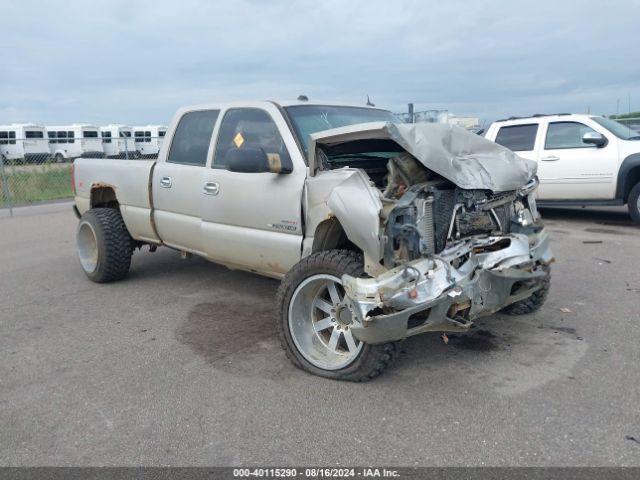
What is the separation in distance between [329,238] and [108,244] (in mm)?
3181

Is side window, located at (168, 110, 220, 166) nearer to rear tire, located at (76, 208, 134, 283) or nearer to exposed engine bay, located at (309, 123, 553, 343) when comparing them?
rear tire, located at (76, 208, 134, 283)

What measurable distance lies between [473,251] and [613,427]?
1.26 meters

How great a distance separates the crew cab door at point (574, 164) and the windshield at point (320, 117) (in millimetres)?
5308

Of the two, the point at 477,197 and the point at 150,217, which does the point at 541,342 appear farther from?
the point at 150,217

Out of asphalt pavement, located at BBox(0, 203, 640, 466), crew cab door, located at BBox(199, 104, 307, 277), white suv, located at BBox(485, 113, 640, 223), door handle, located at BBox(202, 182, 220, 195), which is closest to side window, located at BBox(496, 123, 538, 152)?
white suv, located at BBox(485, 113, 640, 223)

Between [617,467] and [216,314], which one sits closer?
[617,467]

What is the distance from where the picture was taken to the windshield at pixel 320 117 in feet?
15.0

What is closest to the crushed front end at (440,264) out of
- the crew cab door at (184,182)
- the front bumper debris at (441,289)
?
the front bumper debris at (441,289)

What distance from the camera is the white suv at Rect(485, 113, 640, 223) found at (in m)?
8.81

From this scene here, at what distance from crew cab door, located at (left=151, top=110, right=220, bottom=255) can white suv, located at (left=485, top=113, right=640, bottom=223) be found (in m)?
6.58

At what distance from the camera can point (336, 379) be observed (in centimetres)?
364

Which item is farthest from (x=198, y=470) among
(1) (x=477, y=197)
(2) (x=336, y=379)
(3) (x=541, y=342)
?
(3) (x=541, y=342)

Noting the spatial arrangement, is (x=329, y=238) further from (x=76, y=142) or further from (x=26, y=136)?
(x=26, y=136)

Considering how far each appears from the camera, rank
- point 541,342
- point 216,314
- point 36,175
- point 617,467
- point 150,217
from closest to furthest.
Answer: point 617,467 < point 541,342 < point 216,314 < point 150,217 < point 36,175
